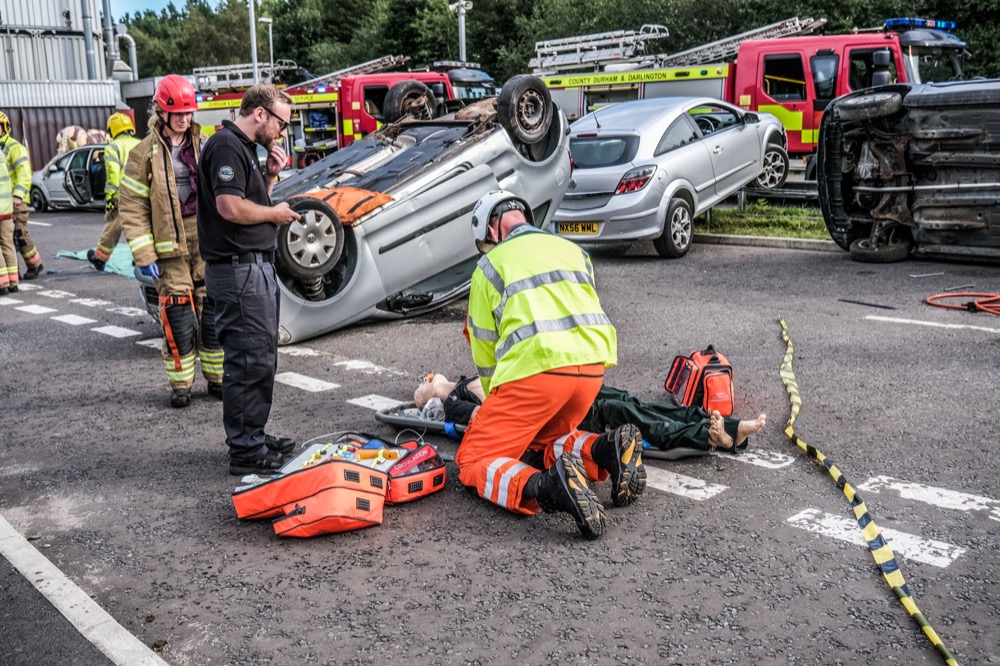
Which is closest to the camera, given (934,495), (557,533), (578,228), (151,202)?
(557,533)

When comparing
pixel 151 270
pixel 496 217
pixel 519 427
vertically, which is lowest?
pixel 519 427

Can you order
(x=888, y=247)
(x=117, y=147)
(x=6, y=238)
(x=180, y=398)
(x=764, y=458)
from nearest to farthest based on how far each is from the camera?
(x=764, y=458), (x=180, y=398), (x=117, y=147), (x=888, y=247), (x=6, y=238)

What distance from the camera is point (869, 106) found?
9.91 metres

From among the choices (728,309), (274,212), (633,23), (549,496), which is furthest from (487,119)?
(633,23)

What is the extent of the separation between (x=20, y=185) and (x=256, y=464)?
8.09 meters

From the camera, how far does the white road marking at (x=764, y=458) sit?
5.16 metres

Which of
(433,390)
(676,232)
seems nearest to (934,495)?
(433,390)

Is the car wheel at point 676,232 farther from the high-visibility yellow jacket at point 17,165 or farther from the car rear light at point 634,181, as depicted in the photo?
the high-visibility yellow jacket at point 17,165

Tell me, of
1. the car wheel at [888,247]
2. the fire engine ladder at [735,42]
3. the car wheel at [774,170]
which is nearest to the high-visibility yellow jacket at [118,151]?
the car wheel at [888,247]

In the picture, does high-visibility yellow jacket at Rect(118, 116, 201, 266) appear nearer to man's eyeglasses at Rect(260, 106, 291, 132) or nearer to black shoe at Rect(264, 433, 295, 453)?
man's eyeglasses at Rect(260, 106, 291, 132)

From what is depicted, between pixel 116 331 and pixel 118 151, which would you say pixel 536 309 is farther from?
pixel 116 331

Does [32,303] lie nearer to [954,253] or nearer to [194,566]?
[194,566]

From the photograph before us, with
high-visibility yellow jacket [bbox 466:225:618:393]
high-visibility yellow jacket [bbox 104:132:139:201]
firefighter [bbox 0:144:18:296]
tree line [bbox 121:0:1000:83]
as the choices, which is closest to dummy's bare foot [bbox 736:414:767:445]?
high-visibility yellow jacket [bbox 466:225:618:393]

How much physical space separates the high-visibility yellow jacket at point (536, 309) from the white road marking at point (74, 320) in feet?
19.6
